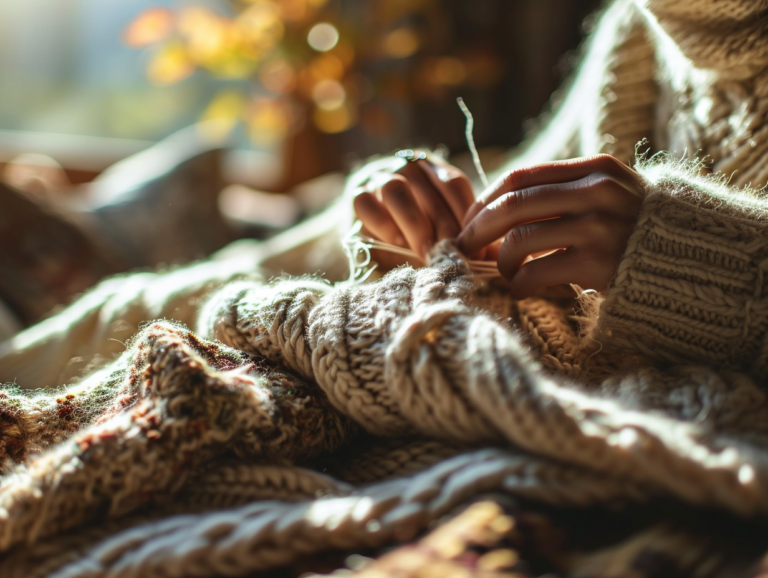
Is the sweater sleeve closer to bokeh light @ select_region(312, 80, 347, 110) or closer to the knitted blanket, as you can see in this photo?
the knitted blanket

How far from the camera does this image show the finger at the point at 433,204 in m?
0.51

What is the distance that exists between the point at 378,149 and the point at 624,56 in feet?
5.02

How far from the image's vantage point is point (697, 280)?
1.30ft

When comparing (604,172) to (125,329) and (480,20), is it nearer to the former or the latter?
(125,329)

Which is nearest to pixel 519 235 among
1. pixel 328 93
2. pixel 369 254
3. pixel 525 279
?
pixel 525 279

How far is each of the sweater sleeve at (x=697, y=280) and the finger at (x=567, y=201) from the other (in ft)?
0.06

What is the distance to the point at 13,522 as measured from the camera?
276mm

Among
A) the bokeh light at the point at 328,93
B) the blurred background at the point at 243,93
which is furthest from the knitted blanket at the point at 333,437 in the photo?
the bokeh light at the point at 328,93

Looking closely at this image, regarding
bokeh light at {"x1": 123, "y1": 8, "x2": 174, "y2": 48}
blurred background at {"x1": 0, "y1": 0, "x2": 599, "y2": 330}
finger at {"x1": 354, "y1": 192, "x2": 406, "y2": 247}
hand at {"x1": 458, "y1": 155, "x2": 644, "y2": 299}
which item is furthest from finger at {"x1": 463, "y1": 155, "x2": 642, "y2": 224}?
bokeh light at {"x1": 123, "y1": 8, "x2": 174, "y2": 48}

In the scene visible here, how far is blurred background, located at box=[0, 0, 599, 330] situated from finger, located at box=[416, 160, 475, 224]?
0.82 meters

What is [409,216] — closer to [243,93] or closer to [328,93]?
[328,93]

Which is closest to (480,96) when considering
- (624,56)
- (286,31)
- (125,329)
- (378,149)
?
(378,149)

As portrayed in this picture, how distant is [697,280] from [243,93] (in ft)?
5.90

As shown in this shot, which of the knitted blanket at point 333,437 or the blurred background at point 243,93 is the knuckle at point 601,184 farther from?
the blurred background at point 243,93
